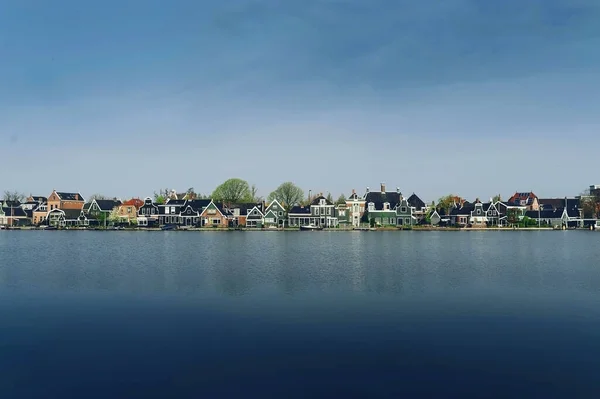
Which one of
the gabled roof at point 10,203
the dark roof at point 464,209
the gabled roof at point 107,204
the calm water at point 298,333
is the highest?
the gabled roof at point 10,203

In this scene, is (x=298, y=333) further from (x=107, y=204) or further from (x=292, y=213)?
(x=107, y=204)

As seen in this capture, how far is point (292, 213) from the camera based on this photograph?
87125 mm

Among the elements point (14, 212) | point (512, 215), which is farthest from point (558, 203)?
point (14, 212)

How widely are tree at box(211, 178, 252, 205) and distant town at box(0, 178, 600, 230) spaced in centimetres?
22

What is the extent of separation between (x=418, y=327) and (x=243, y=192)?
91884mm

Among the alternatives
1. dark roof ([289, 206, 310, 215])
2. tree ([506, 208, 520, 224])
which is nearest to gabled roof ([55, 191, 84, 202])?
dark roof ([289, 206, 310, 215])

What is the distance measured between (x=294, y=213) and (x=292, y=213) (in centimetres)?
39

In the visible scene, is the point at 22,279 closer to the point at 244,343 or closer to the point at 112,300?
the point at 112,300

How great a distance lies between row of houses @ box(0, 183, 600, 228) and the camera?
86500mm

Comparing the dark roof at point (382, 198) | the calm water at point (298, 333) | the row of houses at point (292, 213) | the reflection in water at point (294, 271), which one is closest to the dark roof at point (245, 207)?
the row of houses at point (292, 213)

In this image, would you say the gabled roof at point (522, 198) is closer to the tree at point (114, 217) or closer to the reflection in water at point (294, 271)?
the reflection in water at point (294, 271)

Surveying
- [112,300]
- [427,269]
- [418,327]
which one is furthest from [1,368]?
[427,269]

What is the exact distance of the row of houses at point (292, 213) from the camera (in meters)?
86.5

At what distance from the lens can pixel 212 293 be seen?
20.3 metres
